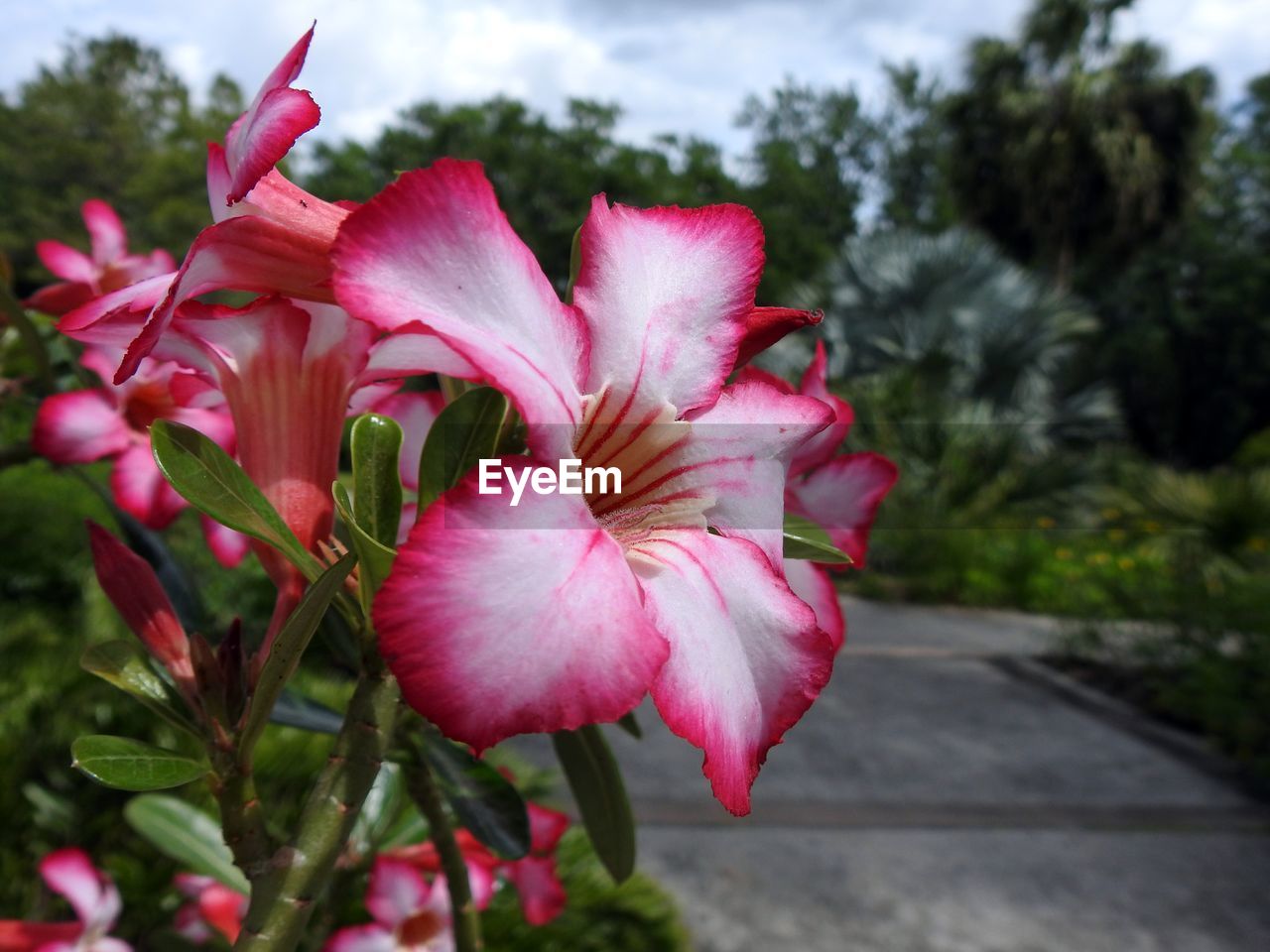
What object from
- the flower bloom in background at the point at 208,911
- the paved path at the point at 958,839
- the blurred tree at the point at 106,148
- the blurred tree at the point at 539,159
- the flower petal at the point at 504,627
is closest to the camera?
the flower petal at the point at 504,627

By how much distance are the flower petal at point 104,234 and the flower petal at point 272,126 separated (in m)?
0.73

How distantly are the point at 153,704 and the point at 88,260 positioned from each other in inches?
27.2

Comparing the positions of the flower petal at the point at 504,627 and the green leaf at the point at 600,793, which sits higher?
the flower petal at the point at 504,627

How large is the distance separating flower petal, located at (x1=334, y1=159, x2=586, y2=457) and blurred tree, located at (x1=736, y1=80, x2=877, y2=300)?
12.3 metres

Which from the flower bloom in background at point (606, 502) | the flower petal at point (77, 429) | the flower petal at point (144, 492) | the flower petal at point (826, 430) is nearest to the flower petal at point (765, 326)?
the flower bloom in background at point (606, 502)

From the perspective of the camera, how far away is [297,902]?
385 mm

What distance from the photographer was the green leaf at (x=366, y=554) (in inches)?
14.7

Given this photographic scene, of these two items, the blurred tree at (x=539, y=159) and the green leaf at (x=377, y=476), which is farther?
the blurred tree at (x=539, y=159)

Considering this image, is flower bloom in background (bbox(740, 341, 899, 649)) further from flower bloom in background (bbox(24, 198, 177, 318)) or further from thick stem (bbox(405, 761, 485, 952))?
flower bloom in background (bbox(24, 198, 177, 318))

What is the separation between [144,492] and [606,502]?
44cm

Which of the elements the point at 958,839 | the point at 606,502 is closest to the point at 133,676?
the point at 606,502

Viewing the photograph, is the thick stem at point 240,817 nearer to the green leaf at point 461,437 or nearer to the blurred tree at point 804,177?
the green leaf at point 461,437

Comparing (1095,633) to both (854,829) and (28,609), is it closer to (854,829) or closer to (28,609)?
(854,829)

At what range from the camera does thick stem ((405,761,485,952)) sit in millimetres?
633
